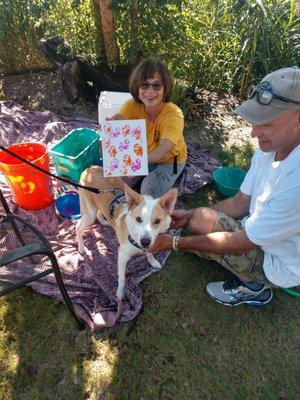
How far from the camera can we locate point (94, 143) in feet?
13.1

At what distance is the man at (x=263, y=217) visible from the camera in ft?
6.93

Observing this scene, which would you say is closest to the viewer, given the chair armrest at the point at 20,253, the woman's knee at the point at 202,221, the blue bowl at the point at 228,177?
the chair armrest at the point at 20,253

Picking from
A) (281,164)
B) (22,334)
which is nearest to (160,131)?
(281,164)

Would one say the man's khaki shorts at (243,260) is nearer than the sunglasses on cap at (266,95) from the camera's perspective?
No

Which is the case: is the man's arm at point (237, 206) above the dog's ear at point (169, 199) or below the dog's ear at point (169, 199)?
below

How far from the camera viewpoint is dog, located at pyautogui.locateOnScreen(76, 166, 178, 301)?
8.31 ft

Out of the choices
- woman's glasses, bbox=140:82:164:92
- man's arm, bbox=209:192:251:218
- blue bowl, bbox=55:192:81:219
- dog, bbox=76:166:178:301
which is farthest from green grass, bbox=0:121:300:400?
woman's glasses, bbox=140:82:164:92

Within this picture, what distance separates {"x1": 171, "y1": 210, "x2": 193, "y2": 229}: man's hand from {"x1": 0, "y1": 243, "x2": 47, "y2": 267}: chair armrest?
1.29 metres

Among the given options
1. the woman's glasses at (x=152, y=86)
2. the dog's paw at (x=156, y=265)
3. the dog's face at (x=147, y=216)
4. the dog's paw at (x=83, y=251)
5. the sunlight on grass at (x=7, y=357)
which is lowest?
the sunlight on grass at (x=7, y=357)

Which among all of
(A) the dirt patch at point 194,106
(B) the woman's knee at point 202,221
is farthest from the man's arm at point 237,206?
(A) the dirt patch at point 194,106

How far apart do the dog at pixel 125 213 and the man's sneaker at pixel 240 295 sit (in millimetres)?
659

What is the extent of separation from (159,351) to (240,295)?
871mm

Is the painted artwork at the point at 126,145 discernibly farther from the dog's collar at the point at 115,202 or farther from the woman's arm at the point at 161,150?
the dog's collar at the point at 115,202

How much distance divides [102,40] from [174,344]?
15.1 ft
